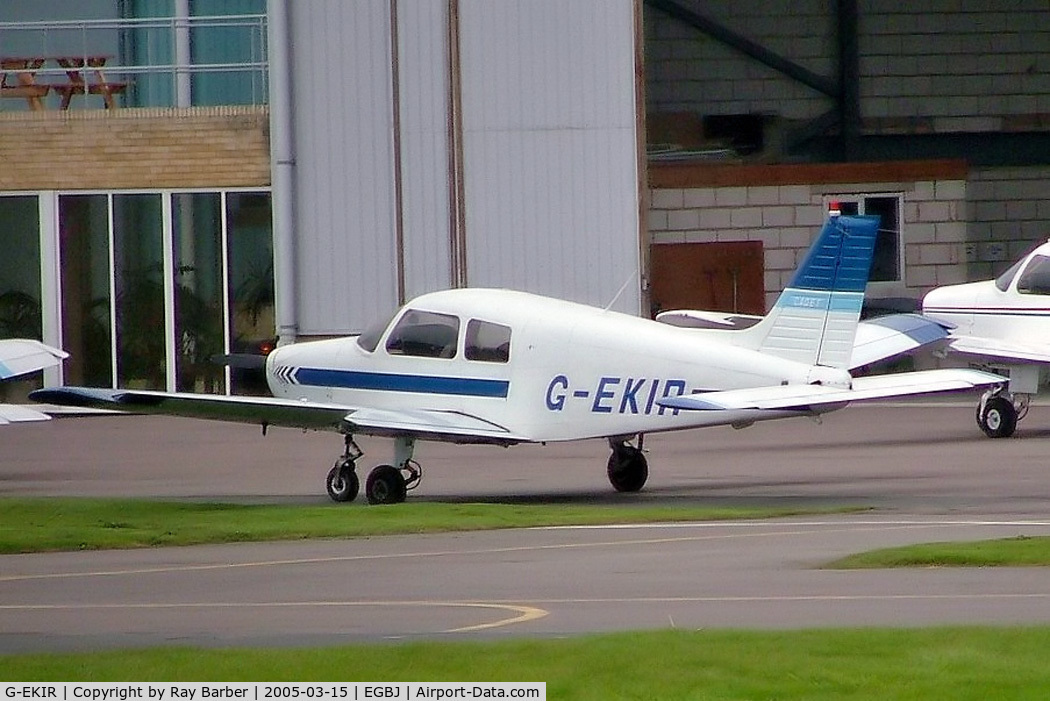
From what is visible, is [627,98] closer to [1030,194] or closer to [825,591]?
[1030,194]

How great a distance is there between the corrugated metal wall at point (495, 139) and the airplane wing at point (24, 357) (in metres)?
9.02

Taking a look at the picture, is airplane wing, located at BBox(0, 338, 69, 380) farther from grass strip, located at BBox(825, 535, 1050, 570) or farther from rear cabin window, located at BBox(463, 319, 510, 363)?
grass strip, located at BBox(825, 535, 1050, 570)

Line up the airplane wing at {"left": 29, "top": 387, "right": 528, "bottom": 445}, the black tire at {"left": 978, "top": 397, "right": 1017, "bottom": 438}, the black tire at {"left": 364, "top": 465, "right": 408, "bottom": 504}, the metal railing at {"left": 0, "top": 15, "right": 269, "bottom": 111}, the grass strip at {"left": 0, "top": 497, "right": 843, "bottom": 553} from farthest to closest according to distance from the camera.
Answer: the metal railing at {"left": 0, "top": 15, "right": 269, "bottom": 111}
the black tire at {"left": 978, "top": 397, "right": 1017, "bottom": 438}
the black tire at {"left": 364, "top": 465, "right": 408, "bottom": 504}
the airplane wing at {"left": 29, "top": 387, "right": 528, "bottom": 445}
the grass strip at {"left": 0, "top": 497, "right": 843, "bottom": 553}

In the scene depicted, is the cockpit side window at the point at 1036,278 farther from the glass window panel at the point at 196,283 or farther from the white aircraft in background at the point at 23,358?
the glass window panel at the point at 196,283

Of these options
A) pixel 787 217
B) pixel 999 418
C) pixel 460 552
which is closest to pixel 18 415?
pixel 460 552

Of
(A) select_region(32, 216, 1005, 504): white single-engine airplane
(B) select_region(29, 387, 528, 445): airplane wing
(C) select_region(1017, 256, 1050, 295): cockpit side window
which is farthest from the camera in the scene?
(C) select_region(1017, 256, 1050, 295): cockpit side window

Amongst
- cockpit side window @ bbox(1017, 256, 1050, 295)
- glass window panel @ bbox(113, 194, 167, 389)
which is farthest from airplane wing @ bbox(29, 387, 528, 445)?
glass window panel @ bbox(113, 194, 167, 389)

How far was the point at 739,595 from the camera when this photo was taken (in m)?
12.3

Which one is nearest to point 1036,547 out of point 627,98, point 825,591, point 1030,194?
point 825,591

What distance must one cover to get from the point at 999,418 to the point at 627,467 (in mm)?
6773

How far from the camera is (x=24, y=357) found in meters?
23.5

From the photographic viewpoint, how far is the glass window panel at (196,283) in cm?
Result: 3331

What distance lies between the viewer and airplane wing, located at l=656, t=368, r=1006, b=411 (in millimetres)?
17469

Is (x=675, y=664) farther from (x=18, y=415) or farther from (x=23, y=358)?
(x=23, y=358)
